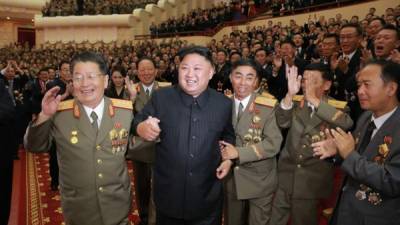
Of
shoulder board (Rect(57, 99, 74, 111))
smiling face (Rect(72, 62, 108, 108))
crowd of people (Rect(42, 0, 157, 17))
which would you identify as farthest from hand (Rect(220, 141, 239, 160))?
crowd of people (Rect(42, 0, 157, 17))

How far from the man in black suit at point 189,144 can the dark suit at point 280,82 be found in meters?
2.69

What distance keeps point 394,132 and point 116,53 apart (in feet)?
45.3

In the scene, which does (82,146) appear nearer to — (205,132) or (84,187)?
(84,187)

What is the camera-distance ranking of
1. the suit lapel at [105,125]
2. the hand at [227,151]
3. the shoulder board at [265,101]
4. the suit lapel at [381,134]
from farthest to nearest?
the shoulder board at [265,101] < the suit lapel at [105,125] < the hand at [227,151] < the suit lapel at [381,134]

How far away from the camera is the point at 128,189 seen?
2273 mm

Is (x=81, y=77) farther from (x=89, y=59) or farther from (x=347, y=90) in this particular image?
(x=347, y=90)

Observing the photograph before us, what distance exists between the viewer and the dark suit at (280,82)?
4.58 m

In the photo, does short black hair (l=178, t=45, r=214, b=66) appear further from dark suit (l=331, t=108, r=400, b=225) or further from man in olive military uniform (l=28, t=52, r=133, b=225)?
dark suit (l=331, t=108, r=400, b=225)

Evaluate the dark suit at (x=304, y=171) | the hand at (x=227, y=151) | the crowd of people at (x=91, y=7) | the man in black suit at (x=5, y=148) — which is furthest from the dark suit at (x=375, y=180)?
the crowd of people at (x=91, y=7)

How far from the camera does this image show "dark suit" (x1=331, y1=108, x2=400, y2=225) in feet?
5.67

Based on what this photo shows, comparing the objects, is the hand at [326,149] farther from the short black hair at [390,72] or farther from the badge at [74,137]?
the badge at [74,137]

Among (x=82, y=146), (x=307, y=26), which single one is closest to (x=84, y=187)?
(x=82, y=146)

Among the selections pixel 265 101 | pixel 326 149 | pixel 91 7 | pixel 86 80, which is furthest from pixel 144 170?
pixel 91 7

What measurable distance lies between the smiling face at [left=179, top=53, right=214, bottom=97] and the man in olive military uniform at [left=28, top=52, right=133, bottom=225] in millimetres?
527
